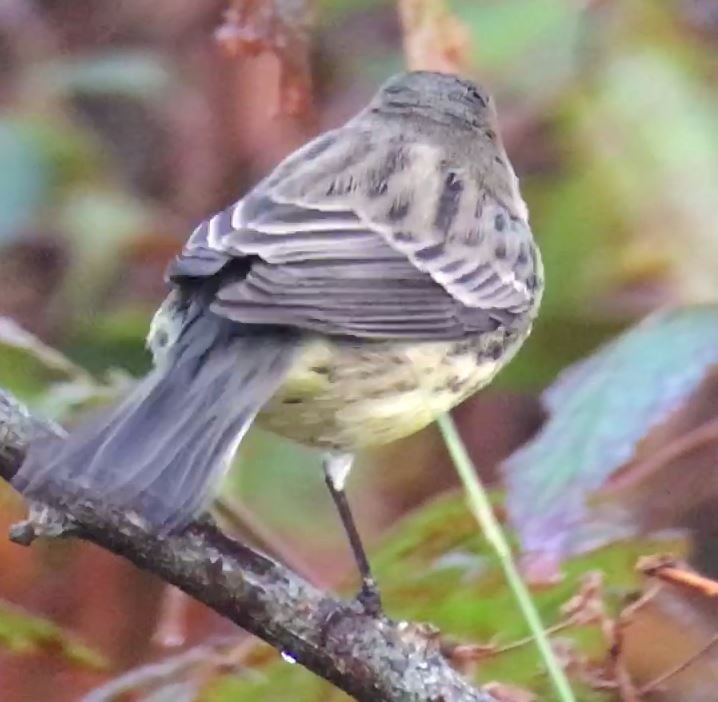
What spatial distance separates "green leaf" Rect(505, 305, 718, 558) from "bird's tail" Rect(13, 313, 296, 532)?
1.04 ft

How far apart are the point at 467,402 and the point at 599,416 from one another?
5.16 feet

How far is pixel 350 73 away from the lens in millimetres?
3379

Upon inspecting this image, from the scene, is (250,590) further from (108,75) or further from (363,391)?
(108,75)

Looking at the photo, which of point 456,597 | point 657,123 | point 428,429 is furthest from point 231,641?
point 428,429

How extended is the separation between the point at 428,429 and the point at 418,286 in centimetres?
137

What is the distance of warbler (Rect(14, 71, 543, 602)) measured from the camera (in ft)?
5.14

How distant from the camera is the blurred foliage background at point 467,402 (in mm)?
1929

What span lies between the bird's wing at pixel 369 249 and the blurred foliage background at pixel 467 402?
17 cm

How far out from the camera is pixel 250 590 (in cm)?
158

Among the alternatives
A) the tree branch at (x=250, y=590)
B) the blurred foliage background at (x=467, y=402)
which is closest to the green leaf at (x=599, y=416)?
the blurred foliage background at (x=467, y=402)

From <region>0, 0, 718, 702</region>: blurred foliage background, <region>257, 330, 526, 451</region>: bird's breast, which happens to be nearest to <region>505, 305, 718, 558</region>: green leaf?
<region>0, 0, 718, 702</region>: blurred foliage background

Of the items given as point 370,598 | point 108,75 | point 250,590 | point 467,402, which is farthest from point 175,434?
point 467,402

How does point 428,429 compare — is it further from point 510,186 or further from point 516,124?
point 510,186

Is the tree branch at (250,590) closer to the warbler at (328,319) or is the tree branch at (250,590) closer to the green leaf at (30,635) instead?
the warbler at (328,319)
